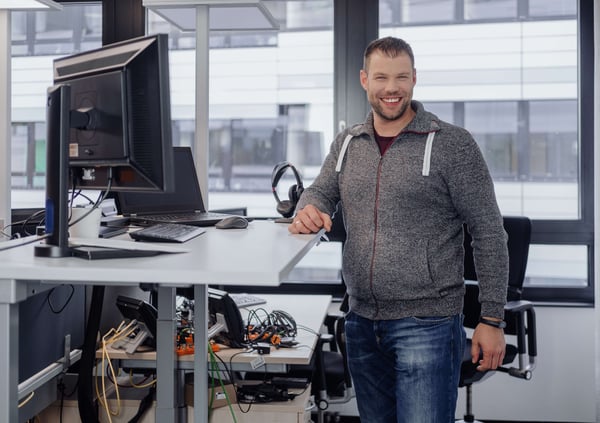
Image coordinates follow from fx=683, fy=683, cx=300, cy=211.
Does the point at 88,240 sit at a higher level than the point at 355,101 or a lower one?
lower

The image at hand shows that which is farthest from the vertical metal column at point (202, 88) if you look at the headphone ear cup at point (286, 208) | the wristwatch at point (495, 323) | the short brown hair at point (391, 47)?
the wristwatch at point (495, 323)

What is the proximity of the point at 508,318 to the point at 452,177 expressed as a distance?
55.8 inches

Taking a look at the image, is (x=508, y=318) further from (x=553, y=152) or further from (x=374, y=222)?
(x=374, y=222)

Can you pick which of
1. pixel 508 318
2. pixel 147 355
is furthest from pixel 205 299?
pixel 508 318

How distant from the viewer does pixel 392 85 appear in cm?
179

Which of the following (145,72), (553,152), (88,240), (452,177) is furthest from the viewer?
(553,152)

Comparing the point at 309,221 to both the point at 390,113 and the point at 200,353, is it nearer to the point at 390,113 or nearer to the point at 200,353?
the point at 390,113

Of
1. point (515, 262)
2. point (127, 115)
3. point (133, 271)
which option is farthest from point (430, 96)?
point (133, 271)

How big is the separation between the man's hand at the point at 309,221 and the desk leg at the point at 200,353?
1.13 ft

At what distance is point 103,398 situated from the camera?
6.86 feet

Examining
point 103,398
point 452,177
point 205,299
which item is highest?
point 452,177

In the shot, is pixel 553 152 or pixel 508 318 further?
pixel 553 152

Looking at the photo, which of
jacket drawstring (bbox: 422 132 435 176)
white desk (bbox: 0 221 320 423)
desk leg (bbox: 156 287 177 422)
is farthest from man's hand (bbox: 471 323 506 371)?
desk leg (bbox: 156 287 177 422)

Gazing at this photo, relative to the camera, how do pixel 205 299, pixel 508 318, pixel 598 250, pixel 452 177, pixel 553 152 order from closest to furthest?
pixel 452 177
pixel 205 299
pixel 508 318
pixel 598 250
pixel 553 152
